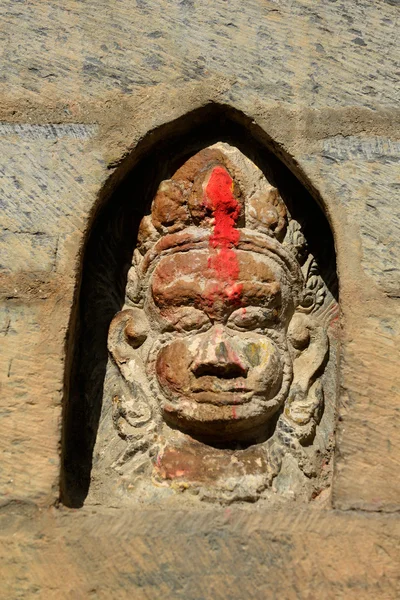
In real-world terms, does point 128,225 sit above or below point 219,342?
above

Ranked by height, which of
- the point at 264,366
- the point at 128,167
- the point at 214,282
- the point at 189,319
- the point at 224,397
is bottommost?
the point at 224,397

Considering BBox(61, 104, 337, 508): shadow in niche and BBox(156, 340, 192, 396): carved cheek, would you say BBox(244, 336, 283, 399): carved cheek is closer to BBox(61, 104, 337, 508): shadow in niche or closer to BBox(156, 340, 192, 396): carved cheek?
BBox(156, 340, 192, 396): carved cheek

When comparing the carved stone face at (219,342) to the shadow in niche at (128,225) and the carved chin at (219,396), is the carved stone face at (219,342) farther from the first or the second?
the shadow in niche at (128,225)

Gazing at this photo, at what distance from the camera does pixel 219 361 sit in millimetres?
2441

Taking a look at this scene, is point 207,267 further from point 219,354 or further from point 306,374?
point 306,374

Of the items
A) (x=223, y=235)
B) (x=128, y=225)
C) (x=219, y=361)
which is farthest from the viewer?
(x=128, y=225)

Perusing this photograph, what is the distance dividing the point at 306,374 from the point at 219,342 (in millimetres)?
301

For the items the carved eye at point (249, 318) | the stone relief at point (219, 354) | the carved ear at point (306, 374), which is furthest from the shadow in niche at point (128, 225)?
the carved eye at point (249, 318)

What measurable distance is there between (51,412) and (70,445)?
0.87 feet

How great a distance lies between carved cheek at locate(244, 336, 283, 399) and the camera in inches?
97.5

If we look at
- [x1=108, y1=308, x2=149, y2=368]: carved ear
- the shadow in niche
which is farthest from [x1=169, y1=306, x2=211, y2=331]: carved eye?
the shadow in niche

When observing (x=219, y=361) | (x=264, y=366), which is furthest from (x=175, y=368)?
(x=264, y=366)

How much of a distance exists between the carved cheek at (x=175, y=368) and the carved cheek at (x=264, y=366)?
179mm

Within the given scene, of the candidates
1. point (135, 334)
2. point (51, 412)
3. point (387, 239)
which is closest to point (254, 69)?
point (387, 239)
